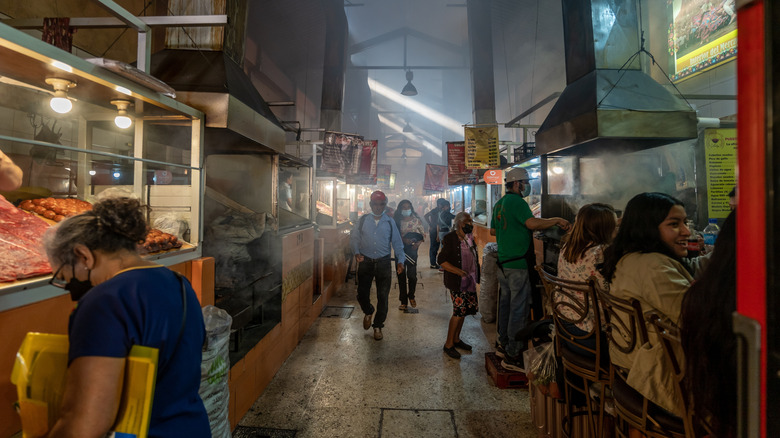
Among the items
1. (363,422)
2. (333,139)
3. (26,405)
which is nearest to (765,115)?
(26,405)

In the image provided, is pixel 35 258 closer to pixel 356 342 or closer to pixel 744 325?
pixel 744 325

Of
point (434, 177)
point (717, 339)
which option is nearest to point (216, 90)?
point (717, 339)

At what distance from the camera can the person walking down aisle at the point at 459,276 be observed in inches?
168

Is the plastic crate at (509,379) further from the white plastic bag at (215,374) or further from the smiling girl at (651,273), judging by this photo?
the white plastic bag at (215,374)

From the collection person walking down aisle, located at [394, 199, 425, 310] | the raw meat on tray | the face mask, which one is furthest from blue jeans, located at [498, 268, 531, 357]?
the raw meat on tray

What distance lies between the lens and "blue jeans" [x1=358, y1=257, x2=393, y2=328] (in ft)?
16.4

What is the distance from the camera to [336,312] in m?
6.24

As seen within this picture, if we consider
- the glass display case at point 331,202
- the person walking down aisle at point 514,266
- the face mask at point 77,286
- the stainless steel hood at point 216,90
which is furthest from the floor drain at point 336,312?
the face mask at point 77,286

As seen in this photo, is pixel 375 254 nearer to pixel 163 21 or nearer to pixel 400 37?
pixel 163 21

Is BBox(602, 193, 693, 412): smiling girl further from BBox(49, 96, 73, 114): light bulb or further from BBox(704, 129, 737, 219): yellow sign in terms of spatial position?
BBox(49, 96, 73, 114): light bulb

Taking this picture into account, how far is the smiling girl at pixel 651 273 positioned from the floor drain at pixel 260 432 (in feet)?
8.57

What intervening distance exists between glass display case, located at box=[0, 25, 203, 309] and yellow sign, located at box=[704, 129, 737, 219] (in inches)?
227

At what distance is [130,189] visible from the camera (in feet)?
9.63

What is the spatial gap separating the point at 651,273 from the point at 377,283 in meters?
3.78
